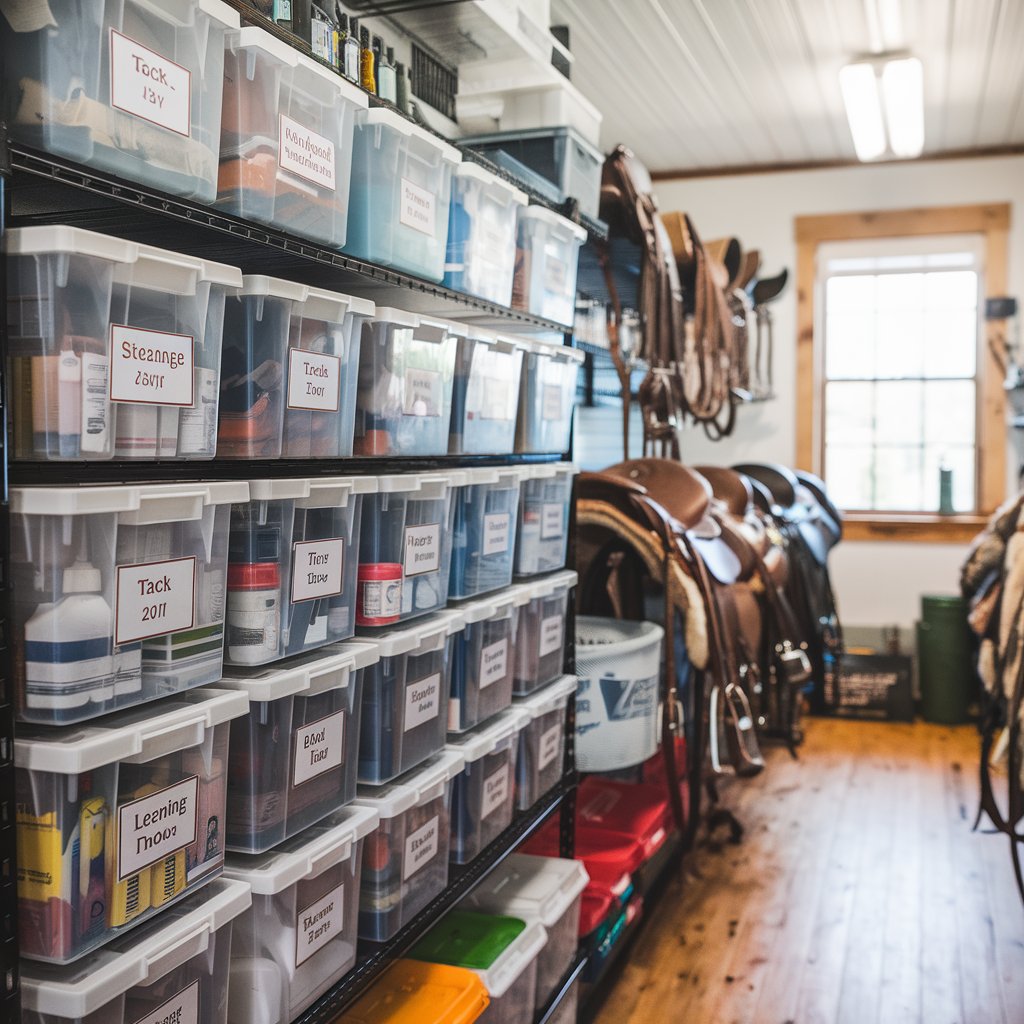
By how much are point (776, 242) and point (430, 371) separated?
15.1 feet

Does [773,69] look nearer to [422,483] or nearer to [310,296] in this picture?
[422,483]

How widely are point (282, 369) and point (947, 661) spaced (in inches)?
184

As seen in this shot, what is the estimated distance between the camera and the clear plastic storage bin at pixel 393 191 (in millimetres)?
1601

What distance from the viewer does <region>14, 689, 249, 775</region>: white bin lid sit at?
41.8 inches

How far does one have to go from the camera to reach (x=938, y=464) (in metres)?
5.83

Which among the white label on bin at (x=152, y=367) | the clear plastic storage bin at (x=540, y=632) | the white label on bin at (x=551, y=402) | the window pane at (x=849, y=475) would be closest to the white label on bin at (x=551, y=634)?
the clear plastic storage bin at (x=540, y=632)

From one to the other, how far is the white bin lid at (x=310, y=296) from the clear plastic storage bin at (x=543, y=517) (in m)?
0.74

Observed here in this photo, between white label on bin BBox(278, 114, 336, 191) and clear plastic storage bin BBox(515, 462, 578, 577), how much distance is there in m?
0.88

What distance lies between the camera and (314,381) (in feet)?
4.85

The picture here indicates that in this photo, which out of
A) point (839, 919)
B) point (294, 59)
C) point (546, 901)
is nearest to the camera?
point (294, 59)

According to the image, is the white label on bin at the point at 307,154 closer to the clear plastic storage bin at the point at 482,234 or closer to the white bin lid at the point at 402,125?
the white bin lid at the point at 402,125

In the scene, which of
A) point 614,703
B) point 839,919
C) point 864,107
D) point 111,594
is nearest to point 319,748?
point 111,594

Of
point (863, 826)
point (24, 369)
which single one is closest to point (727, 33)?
point (863, 826)

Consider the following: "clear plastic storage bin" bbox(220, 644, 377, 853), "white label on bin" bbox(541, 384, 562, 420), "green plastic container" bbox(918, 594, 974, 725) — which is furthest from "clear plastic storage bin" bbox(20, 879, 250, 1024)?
"green plastic container" bbox(918, 594, 974, 725)
